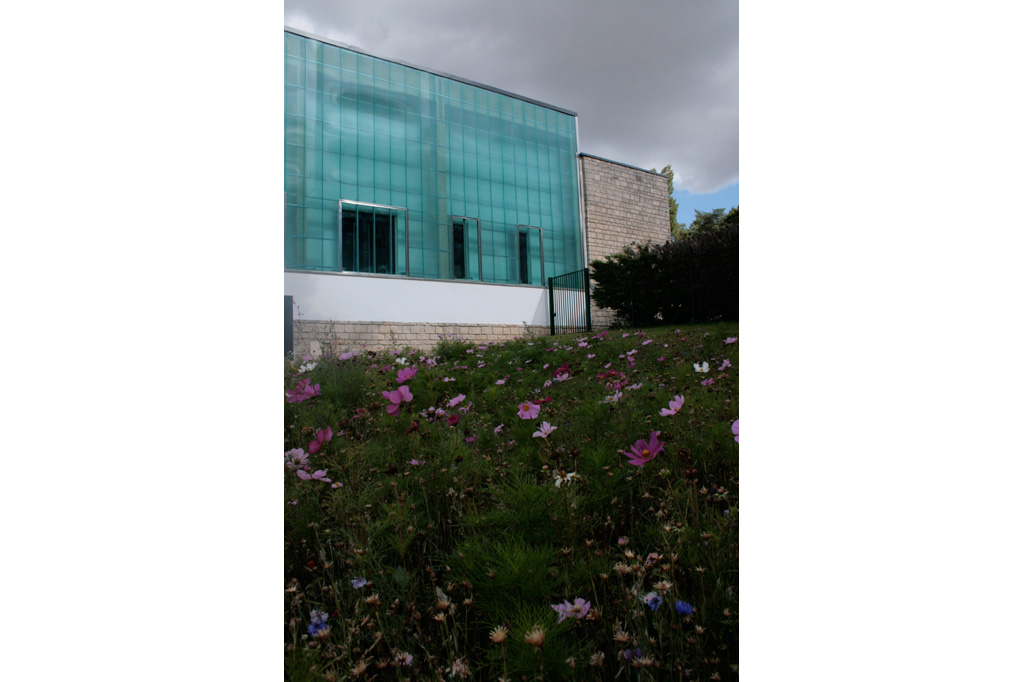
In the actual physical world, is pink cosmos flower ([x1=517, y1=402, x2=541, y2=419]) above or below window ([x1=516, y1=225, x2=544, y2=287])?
below

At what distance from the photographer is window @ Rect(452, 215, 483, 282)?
1164 mm

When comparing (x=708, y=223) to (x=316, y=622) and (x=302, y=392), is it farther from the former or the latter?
(x=316, y=622)

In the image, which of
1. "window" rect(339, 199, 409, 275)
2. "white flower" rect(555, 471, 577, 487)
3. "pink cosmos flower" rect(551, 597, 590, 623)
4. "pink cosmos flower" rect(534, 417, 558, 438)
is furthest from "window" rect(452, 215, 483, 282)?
"pink cosmos flower" rect(551, 597, 590, 623)

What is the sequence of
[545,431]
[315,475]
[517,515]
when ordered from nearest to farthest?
[517,515] < [545,431] < [315,475]

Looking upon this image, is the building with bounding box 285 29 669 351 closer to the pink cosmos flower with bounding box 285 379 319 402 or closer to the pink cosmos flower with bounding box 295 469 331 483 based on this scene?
the pink cosmos flower with bounding box 285 379 319 402

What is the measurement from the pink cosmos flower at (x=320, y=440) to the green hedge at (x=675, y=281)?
2.30ft

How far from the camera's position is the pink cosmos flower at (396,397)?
1240 mm

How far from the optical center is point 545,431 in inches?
44.2

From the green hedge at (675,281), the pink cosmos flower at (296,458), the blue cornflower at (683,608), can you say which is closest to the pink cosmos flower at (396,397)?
the pink cosmos flower at (296,458)

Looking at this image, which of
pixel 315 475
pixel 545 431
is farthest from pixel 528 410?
pixel 315 475

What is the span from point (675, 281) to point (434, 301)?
0.52 meters

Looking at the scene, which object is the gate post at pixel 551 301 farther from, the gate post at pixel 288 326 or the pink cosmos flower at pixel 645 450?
the gate post at pixel 288 326
